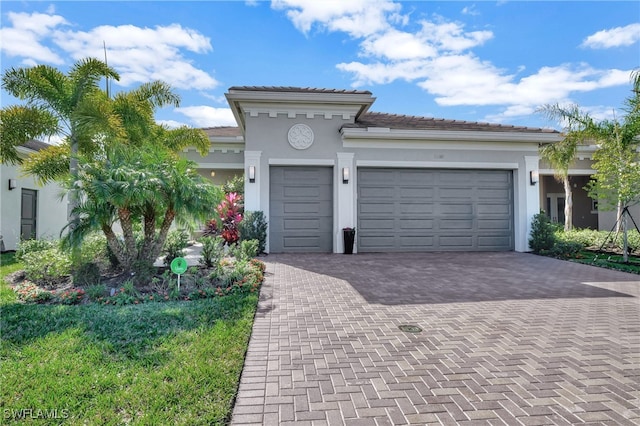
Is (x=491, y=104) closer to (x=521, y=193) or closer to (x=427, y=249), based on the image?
(x=521, y=193)

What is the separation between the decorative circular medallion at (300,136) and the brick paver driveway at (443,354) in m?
5.37

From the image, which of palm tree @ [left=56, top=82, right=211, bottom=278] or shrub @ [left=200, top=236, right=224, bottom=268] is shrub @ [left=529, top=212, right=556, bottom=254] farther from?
palm tree @ [left=56, top=82, right=211, bottom=278]

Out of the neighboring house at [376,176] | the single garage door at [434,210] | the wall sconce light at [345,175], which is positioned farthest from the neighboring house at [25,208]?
the single garage door at [434,210]

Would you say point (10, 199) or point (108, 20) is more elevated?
point (108, 20)

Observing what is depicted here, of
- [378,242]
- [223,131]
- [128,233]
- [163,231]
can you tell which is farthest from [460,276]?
[223,131]

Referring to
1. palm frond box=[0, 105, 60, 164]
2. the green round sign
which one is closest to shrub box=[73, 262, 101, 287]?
the green round sign

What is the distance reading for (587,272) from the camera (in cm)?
736

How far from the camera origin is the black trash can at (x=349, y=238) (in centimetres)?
1002

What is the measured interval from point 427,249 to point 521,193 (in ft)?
12.1

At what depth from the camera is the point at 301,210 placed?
1042cm

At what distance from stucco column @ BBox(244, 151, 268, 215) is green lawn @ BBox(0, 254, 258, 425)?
5.65 metres

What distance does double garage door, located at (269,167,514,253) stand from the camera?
34.1 ft

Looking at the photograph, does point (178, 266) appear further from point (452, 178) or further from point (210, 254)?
point (452, 178)

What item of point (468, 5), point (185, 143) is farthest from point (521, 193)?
point (185, 143)
